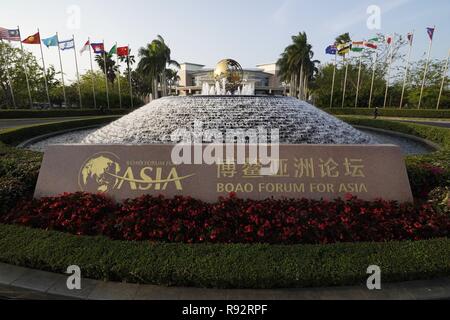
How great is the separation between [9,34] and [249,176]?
3050cm

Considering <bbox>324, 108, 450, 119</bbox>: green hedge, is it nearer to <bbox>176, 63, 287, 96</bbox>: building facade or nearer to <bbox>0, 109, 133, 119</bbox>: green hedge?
<bbox>0, 109, 133, 119</bbox>: green hedge

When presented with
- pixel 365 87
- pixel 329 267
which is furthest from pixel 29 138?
pixel 365 87

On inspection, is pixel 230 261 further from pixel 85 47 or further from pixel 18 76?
pixel 18 76

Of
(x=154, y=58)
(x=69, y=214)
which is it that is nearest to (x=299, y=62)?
(x=154, y=58)

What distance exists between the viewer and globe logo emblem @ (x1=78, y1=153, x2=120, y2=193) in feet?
14.9

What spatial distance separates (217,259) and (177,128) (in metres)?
7.22

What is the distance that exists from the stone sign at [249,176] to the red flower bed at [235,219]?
0.23 meters

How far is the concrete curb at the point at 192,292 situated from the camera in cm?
269

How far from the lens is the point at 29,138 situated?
41.5 feet

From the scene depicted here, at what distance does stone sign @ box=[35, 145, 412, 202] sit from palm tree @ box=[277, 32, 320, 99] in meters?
36.1

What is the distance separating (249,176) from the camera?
4492mm
